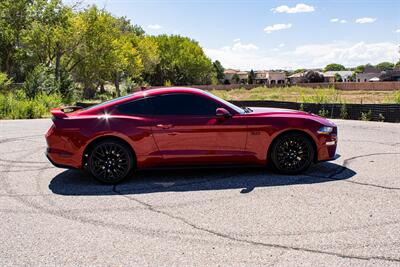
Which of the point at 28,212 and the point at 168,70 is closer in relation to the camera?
the point at 28,212

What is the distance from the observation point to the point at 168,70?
8950 cm

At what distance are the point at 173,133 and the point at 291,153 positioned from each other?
195 centimetres

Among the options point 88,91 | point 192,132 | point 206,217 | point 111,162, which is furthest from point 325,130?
point 88,91

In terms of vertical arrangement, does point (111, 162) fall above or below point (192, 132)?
below

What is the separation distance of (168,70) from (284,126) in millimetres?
84842

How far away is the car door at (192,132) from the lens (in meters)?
6.12

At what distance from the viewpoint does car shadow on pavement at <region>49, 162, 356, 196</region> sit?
590 centimetres

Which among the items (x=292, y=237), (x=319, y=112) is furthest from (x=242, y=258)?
(x=319, y=112)

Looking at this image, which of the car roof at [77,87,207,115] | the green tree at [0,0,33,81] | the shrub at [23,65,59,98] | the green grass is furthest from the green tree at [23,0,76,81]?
the car roof at [77,87,207,115]

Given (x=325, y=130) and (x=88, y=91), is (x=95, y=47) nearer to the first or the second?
(x=88, y=91)

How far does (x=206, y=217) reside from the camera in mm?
4691

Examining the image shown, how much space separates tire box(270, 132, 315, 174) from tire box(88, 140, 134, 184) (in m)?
2.32

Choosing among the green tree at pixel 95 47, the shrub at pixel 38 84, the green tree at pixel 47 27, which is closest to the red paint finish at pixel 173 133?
the shrub at pixel 38 84

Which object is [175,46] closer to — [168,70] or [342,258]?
[168,70]
